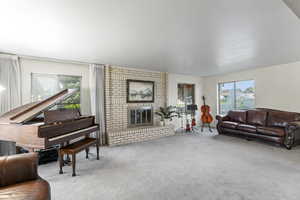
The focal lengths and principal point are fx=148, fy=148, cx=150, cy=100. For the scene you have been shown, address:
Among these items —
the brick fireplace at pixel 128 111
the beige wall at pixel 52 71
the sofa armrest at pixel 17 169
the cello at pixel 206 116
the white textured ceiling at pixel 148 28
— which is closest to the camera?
the sofa armrest at pixel 17 169

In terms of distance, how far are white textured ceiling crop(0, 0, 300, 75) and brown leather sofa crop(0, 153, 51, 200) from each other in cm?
173

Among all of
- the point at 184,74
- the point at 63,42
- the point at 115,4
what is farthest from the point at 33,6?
the point at 184,74

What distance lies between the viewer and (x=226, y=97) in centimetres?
651

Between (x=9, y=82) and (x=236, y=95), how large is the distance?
24.0 ft

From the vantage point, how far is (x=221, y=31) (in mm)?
2406

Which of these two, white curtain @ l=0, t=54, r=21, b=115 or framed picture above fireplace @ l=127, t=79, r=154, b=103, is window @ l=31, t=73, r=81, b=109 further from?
framed picture above fireplace @ l=127, t=79, r=154, b=103

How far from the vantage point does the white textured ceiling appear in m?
1.72

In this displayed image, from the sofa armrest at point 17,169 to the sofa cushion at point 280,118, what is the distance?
5565mm

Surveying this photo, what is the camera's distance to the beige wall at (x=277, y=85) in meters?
4.44

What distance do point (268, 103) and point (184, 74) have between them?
10.3 feet

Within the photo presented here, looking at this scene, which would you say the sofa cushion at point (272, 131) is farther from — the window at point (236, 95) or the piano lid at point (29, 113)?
the piano lid at point (29, 113)

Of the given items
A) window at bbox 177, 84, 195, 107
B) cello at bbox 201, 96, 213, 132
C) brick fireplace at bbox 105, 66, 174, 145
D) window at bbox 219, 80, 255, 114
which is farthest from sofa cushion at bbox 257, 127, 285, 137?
window at bbox 177, 84, 195, 107

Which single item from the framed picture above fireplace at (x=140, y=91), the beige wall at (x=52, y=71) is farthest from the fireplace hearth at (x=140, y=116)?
the beige wall at (x=52, y=71)

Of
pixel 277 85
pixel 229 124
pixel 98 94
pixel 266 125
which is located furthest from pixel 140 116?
pixel 277 85
